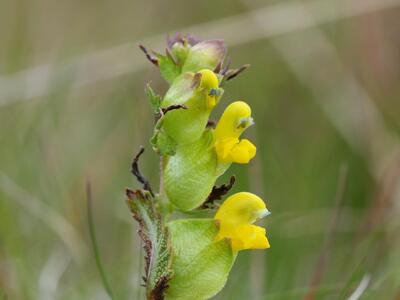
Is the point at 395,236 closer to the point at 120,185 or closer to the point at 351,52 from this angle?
the point at 120,185

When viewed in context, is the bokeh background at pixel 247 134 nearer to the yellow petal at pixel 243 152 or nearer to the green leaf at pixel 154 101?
the yellow petal at pixel 243 152

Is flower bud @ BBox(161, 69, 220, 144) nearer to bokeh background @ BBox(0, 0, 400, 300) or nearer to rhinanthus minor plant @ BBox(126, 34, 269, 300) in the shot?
rhinanthus minor plant @ BBox(126, 34, 269, 300)

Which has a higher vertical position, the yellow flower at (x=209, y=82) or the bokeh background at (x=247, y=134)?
the bokeh background at (x=247, y=134)

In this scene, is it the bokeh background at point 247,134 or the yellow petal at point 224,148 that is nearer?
the yellow petal at point 224,148

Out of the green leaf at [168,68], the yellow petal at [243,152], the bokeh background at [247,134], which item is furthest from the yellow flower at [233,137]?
the bokeh background at [247,134]

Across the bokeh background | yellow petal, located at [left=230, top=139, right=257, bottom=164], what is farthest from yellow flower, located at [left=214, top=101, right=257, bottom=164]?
the bokeh background

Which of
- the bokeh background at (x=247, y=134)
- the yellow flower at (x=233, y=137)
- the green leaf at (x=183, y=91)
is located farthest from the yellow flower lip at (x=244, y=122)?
the bokeh background at (x=247, y=134)

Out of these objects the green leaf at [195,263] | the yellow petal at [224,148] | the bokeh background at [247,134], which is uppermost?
the bokeh background at [247,134]
